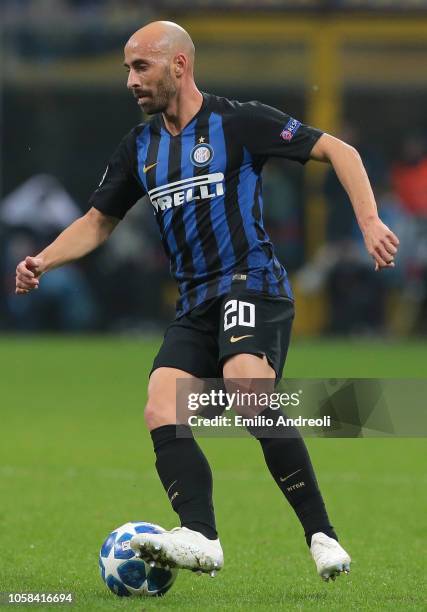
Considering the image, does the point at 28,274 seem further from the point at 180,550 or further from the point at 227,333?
the point at 180,550

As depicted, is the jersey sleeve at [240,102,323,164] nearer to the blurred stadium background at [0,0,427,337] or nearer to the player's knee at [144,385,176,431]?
the player's knee at [144,385,176,431]

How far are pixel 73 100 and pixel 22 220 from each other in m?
1.81

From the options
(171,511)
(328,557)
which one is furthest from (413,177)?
(328,557)

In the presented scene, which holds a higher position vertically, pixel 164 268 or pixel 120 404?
pixel 164 268

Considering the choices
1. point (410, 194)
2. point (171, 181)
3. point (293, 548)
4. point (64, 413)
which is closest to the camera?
point (171, 181)

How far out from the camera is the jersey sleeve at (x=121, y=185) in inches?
234

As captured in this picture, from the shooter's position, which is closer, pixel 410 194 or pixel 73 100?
pixel 410 194

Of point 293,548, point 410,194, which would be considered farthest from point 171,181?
point 410,194

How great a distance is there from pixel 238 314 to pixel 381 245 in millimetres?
629

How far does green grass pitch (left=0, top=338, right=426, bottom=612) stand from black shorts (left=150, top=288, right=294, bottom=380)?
85cm

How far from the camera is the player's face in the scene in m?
5.61

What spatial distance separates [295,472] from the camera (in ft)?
18.5

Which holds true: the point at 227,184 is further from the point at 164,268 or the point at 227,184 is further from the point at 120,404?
the point at 164,268

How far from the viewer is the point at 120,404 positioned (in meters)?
12.8
